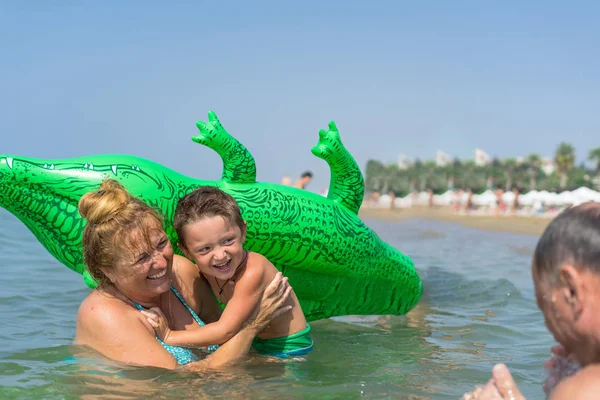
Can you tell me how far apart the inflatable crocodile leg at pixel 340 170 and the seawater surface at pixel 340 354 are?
1.03 metres

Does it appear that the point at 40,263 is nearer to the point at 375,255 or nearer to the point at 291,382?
the point at 375,255

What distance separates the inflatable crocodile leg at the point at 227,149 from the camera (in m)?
4.14

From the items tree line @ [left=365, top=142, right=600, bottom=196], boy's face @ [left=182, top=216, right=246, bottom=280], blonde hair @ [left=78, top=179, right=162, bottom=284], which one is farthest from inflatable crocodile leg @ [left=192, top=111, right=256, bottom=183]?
tree line @ [left=365, top=142, right=600, bottom=196]

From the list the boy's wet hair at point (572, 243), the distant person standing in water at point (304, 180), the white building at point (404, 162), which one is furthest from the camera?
the white building at point (404, 162)

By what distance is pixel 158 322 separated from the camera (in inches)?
125

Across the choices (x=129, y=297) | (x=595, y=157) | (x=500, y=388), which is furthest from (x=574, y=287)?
(x=595, y=157)

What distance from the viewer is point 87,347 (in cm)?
317

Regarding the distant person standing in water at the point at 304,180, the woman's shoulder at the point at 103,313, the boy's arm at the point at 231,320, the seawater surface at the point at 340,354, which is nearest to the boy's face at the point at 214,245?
the boy's arm at the point at 231,320

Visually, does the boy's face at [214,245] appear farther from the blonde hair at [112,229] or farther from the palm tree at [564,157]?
the palm tree at [564,157]

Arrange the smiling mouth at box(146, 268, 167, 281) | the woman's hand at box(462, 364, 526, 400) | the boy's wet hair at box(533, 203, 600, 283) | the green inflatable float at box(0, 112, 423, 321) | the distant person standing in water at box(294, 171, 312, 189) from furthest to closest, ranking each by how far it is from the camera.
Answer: the distant person standing in water at box(294, 171, 312, 189) < the green inflatable float at box(0, 112, 423, 321) < the smiling mouth at box(146, 268, 167, 281) < the woman's hand at box(462, 364, 526, 400) < the boy's wet hair at box(533, 203, 600, 283)

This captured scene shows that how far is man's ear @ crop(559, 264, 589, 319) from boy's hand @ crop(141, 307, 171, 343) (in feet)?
6.63

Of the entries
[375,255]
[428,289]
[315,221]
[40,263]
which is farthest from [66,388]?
[40,263]

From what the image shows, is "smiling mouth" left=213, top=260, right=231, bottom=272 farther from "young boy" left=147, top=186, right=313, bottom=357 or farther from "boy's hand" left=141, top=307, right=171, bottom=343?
"boy's hand" left=141, top=307, right=171, bottom=343

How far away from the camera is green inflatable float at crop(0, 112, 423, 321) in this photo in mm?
3750
